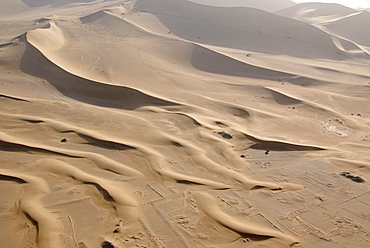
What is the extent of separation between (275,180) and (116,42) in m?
11.6

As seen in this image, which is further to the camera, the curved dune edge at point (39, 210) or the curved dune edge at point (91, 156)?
the curved dune edge at point (91, 156)

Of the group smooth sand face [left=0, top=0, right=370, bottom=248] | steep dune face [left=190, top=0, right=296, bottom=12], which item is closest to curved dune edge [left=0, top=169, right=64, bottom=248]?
smooth sand face [left=0, top=0, right=370, bottom=248]

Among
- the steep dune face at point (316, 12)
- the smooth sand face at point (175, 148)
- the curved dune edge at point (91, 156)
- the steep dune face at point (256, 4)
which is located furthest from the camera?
the steep dune face at point (256, 4)

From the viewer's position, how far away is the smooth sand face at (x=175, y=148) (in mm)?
3945

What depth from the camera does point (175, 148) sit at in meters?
6.07

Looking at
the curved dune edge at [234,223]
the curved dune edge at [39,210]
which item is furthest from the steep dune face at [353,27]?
the curved dune edge at [39,210]

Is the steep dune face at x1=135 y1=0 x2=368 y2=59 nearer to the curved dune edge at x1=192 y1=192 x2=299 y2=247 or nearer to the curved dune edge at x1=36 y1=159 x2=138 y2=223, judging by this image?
the curved dune edge at x1=36 y1=159 x2=138 y2=223

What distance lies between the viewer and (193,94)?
9.73 m

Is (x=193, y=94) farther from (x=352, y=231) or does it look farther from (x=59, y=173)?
(x=352, y=231)

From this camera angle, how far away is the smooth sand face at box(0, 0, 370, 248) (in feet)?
12.9

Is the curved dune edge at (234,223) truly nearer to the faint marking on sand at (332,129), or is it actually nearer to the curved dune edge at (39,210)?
the curved dune edge at (39,210)

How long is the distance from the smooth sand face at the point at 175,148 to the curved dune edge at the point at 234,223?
2 centimetres

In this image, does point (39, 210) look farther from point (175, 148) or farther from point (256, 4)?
point (256, 4)

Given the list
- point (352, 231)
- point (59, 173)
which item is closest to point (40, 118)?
point (59, 173)
